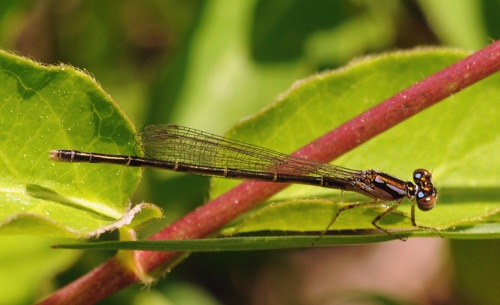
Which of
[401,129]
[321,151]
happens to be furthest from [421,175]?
[321,151]

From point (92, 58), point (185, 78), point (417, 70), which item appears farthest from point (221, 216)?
point (92, 58)

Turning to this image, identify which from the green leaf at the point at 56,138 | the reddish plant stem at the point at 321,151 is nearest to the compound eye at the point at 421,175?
the reddish plant stem at the point at 321,151

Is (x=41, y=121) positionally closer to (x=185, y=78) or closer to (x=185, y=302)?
(x=185, y=78)

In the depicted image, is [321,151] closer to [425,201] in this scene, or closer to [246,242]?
[246,242]

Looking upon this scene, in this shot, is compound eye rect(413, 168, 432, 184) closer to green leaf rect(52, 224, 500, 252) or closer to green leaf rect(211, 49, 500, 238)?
green leaf rect(211, 49, 500, 238)

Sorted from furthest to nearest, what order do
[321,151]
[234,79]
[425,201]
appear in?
1. [234,79]
2. [425,201]
3. [321,151]

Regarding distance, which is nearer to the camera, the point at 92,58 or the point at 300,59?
the point at 300,59
